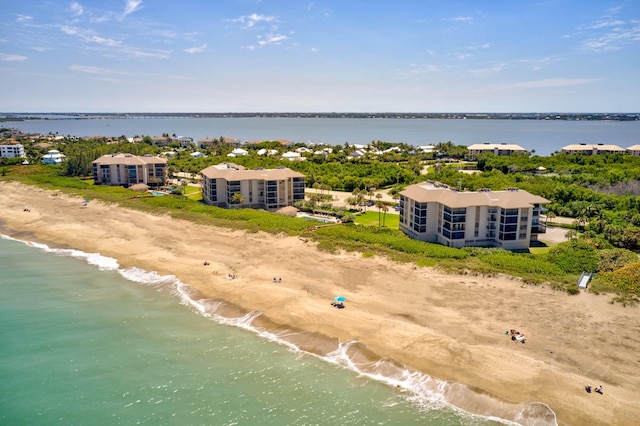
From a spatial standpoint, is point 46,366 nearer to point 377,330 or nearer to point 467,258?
point 377,330

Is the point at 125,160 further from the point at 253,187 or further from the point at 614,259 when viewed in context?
the point at 614,259

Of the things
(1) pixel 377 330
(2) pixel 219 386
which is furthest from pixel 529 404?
(2) pixel 219 386

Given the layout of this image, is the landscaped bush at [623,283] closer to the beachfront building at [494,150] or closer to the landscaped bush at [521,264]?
the landscaped bush at [521,264]

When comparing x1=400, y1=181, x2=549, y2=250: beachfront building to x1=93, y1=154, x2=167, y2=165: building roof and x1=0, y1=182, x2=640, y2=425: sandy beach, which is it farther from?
x1=93, y1=154, x2=167, y2=165: building roof

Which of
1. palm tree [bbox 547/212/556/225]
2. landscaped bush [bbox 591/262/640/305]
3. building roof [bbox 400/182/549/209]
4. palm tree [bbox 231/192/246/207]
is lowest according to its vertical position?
landscaped bush [bbox 591/262/640/305]

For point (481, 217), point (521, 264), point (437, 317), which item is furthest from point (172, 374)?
point (481, 217)

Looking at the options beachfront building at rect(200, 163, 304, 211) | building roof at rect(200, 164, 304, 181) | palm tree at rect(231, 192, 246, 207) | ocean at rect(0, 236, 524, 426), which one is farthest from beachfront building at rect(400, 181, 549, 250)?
palm tree at rect(231, 192, 246, 207)

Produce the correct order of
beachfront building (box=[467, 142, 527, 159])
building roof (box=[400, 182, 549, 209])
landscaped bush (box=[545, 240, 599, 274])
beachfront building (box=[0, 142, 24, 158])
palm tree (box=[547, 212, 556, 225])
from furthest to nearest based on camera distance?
beachfront building (box=[0, 142, 24, 158]), beachfront building (box=[467, 142, 527, 159]), palm tree (box=[547, 212, 556, 225]), building roof (box=[400, 182, 549, 209]), landscaped bush (box=[545, 240, 599, 274])

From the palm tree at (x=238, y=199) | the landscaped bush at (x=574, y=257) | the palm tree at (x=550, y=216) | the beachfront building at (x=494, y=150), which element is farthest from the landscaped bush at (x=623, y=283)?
the beachfront building at (x=494, y=150)
